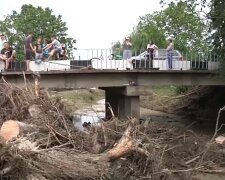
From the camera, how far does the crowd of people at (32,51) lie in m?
20.2

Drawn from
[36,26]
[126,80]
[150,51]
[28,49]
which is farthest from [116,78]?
[36,26]

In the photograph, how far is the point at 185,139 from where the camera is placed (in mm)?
14664

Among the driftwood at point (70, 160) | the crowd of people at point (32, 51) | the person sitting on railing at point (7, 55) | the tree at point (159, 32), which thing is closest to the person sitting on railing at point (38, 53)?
the crowd of people at point (32, 51)

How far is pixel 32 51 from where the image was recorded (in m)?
21.5

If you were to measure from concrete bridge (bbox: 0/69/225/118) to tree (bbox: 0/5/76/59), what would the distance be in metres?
35.6

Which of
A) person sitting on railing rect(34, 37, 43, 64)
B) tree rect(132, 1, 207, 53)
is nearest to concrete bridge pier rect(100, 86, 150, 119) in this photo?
person sitting on railing rect(34, 37, 43, 64)

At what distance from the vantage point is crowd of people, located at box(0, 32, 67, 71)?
2016 centimetres

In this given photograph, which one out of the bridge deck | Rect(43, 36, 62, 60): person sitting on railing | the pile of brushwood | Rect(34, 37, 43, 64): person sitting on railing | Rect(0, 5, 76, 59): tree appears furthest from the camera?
Rect(0, 5, 76, 59): tree

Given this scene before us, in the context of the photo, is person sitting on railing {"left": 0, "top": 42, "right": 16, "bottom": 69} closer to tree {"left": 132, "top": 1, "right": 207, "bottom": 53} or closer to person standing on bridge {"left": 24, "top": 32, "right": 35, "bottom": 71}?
person standing on bridge {"left": 24, "top": 32, "right": 35, "bottom": 71}

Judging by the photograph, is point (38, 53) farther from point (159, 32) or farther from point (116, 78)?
point (159, 32)

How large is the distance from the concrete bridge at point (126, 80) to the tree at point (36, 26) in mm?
35577

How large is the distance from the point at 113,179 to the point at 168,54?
575 inches

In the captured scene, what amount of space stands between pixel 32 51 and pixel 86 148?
10.6 metres

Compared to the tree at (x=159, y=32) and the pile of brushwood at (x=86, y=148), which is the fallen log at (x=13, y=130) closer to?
the pile of brushwood at (x=86, y=148)
